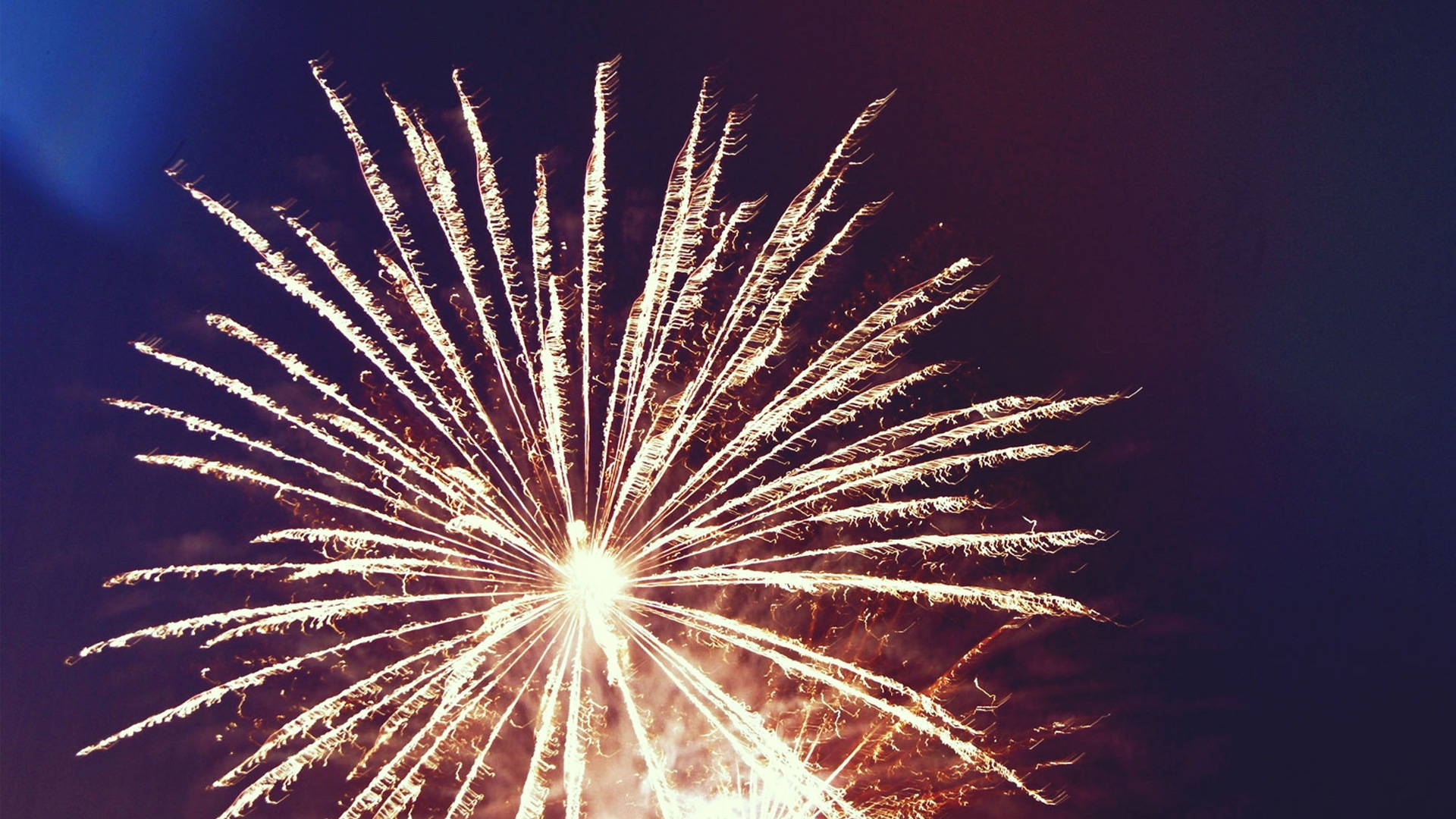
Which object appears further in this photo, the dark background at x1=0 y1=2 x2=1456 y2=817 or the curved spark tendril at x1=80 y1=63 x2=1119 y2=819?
the dark background at x1=0 y1=2 x2=1456 y2=817

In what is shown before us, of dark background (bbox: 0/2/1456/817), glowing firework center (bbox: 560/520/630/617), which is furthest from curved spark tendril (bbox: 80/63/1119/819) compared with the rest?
dark background (bbox: 0/2/1456/817)

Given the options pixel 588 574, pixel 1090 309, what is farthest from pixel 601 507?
pixel 1090 309

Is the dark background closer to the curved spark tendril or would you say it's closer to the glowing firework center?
the curved spark tendril

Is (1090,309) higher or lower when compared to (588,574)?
higher

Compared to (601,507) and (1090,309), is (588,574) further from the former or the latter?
(1090,309)

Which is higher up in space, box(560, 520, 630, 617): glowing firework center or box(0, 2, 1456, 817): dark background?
box(0, 2, 1456, 817): dark background

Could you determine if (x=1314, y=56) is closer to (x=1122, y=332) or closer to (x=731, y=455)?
(x=1122, y=332)

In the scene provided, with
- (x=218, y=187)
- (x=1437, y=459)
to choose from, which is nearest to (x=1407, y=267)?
(x=1437, y=459)

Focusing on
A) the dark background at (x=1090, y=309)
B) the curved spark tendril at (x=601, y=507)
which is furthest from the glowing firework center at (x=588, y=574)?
the dark background at (x=1090, y=309)
